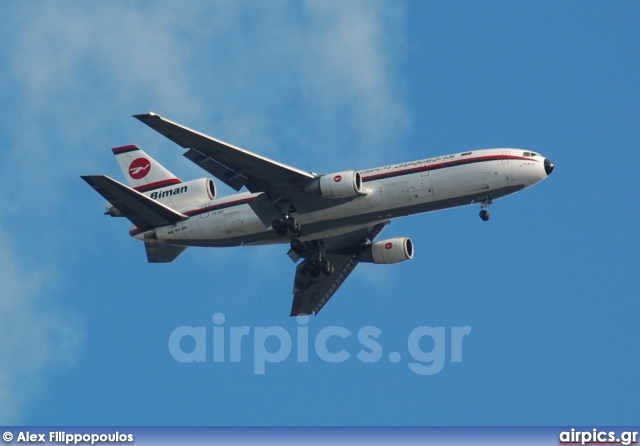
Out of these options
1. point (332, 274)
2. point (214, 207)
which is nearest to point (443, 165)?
point (214, 207)

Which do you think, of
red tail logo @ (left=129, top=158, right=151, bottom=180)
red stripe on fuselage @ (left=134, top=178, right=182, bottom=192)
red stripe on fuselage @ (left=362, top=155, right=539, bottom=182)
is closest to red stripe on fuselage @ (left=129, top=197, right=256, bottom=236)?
red stripe on fuselage @ (left=134, top=178, right=182, bottom=192)

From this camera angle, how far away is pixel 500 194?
2352 inches

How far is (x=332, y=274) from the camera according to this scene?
237ft

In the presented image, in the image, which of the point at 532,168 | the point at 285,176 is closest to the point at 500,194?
the point at 532,168

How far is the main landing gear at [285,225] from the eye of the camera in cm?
6184

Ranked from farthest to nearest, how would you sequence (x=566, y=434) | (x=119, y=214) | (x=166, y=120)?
(x=119, y=214), (x=166, y=120), (x=566, y=434)

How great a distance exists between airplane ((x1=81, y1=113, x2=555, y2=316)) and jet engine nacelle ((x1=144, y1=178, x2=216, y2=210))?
57mm

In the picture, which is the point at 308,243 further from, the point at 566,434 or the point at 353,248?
the point at 566,434

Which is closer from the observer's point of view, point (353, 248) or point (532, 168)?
point (532, 168)

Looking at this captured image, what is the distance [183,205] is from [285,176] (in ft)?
26.7

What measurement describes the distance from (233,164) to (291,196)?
12.0 ft

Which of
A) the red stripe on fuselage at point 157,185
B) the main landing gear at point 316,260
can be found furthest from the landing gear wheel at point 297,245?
the red stripe on fuselage at point 157,185

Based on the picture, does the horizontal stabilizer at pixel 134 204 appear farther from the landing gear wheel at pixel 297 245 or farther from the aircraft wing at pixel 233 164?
the landing gear wheel at pixel 297 245

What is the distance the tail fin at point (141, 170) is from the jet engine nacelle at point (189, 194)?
1.37 metres
